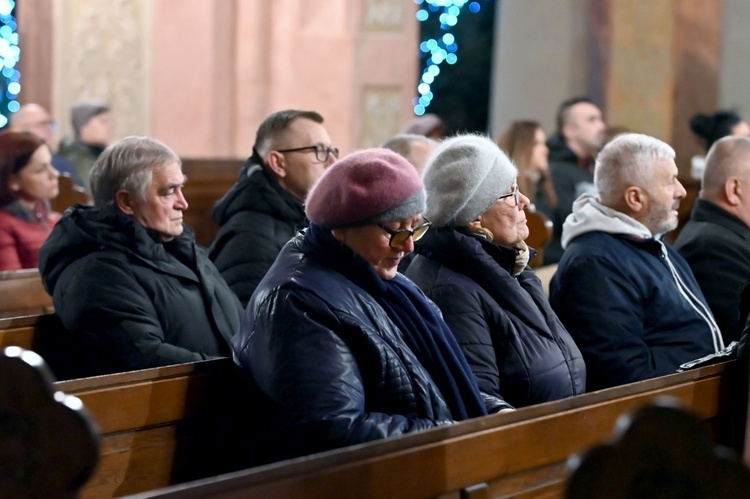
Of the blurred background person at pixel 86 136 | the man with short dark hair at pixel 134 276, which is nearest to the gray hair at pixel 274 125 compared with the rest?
the man with short dark hair at pixel 134 276

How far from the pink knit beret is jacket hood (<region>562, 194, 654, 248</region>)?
131 cm

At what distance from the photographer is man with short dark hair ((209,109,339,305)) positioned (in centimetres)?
436

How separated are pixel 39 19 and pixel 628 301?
23.8 feet

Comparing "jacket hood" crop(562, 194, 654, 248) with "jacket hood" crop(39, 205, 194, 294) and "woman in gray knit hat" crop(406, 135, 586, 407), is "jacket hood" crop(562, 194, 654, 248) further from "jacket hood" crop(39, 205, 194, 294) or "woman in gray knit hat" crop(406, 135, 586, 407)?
"jacket hood" crop(39, 205, 194, 294)

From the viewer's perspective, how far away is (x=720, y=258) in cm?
458

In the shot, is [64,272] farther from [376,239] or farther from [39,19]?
[39,19]

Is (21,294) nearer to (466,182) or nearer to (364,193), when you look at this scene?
(466,182)

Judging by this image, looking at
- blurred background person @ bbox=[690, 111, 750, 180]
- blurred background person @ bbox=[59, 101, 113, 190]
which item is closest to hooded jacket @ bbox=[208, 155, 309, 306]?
blurred background person @ bbox=[59, 101, 113, 190]

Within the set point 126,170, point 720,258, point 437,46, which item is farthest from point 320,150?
point 437,46

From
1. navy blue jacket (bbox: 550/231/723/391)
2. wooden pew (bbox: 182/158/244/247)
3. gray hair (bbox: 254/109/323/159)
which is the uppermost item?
gray hair (bbox: 254/109/323/159)

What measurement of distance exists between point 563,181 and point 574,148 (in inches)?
21.0

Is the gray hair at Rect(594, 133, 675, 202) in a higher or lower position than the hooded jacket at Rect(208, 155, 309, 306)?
higher

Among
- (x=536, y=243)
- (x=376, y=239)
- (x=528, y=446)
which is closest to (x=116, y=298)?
(x=376, y=239)

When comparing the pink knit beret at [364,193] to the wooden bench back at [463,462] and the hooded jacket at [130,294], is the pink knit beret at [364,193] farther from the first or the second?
the hooded jacket at [130,294]
